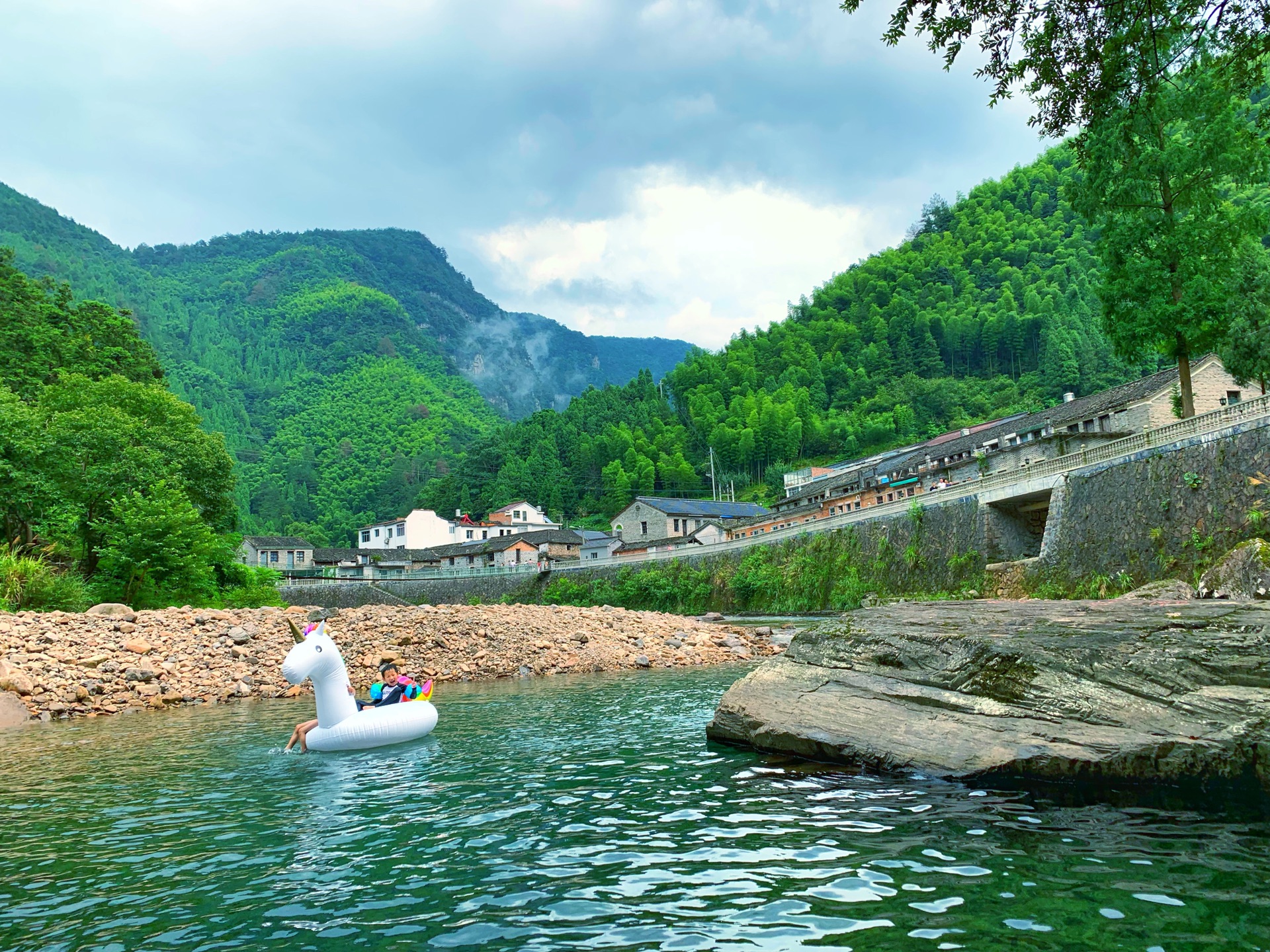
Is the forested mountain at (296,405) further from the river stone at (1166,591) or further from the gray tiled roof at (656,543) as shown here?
the river stone at (1166,591)

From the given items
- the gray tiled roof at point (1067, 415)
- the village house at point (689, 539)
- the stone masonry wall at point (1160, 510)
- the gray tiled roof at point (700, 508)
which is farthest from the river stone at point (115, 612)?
the gray tiled roof at point (700, 508)

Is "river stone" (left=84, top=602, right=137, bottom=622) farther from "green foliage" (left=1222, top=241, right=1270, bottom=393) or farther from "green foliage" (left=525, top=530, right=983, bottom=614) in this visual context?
"green foliage" (left=1222, top=241, right=1270, bottom=393)

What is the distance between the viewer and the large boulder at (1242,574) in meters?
16.1

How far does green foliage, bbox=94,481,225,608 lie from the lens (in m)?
31.1

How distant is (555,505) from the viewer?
11469 centimetres

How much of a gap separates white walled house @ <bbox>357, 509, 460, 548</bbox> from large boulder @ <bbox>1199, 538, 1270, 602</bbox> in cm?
8757

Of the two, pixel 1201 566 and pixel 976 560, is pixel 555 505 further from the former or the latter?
pixel 1201 566

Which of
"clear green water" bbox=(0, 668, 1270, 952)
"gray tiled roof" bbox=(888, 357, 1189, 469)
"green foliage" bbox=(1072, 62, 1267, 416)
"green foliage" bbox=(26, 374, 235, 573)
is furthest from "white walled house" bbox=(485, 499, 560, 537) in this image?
"clear green water" bbox=(0, 668, 1270, 952)

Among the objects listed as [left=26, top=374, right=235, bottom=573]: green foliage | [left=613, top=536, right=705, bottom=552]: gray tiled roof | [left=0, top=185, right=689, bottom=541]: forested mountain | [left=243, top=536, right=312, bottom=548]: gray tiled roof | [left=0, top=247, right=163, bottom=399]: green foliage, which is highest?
[left=0, top=185, right=689, bottom=541]: forested mountain

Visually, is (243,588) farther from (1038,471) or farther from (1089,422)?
(1089,422)

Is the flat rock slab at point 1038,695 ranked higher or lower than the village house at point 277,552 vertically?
lower

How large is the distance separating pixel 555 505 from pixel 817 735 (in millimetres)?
106471

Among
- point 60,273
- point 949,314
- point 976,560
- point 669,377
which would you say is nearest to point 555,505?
point 669,377

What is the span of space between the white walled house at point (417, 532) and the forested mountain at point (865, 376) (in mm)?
13070
